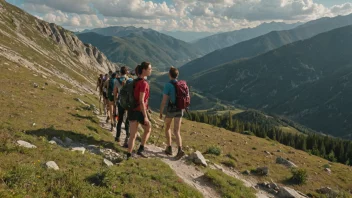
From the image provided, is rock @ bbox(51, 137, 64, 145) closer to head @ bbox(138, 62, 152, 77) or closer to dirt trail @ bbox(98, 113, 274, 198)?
dirt trail @ bbox(98, 113, 274, 198)

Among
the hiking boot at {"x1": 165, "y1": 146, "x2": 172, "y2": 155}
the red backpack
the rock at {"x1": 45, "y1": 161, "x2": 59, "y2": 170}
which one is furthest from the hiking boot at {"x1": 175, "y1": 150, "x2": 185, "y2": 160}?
the rock at {"x1": 45, "y1": 161, "x2": 59, "y2": 170}

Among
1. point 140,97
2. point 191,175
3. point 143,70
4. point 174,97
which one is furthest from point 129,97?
point 191,175

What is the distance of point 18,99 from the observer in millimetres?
Answer: 18969

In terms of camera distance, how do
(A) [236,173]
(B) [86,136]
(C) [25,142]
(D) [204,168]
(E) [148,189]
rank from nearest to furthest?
(E) [148,189], (C) [25,142], (D) [204,168], (B) [86,136], (A) [236,173]

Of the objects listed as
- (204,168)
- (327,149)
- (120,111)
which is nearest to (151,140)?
(120,111)

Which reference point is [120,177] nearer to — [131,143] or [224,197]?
[131,143]

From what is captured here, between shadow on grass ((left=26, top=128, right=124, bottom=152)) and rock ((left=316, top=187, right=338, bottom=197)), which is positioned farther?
rock ((left=316, top=187, right=338, bottom=197))

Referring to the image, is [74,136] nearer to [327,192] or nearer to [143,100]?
[143,100]

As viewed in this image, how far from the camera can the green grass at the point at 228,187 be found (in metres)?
11.6

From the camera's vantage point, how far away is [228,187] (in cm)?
1195

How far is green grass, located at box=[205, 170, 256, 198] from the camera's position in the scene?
1159cm

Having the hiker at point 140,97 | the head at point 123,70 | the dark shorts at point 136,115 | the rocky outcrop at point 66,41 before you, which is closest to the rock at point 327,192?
the hiker at point 140,97

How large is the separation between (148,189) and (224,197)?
3698 millimetres

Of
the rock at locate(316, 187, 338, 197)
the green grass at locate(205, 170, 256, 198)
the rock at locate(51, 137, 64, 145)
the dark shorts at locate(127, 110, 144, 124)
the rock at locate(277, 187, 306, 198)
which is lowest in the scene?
the rock at locate(316, 187, 338, 197)
